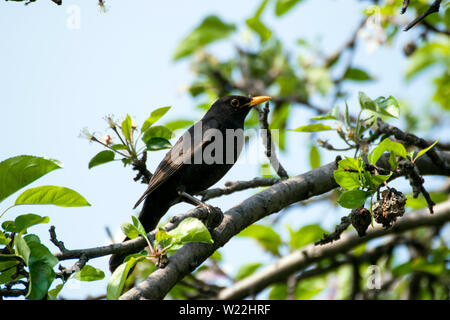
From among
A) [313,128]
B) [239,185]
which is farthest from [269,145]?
[313,128]

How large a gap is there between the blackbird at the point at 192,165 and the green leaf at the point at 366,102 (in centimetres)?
178

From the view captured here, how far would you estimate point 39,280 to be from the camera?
2.55 m

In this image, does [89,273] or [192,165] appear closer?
[89,273]

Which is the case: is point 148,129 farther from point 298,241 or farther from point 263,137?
point 298,241

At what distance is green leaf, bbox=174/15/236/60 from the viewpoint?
701 cm

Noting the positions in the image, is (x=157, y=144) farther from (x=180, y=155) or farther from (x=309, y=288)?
(x=309, y=288)

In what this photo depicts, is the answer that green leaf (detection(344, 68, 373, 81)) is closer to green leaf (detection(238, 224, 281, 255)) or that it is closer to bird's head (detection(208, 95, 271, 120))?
bird's head (detection(208, 95, 271, 120))

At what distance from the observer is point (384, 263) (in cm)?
620

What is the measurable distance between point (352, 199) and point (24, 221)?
1.94 meters

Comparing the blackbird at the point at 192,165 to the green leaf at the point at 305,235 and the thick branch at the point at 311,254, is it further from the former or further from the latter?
the green leaf at the point at 305,235

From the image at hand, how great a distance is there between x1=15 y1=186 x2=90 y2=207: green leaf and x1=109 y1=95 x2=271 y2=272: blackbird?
1823 millimetres

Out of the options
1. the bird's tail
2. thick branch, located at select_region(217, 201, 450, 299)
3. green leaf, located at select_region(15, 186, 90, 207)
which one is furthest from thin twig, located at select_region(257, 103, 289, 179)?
green leaf, located at select_region(15, 186, 90, 207)

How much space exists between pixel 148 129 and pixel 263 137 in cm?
108
